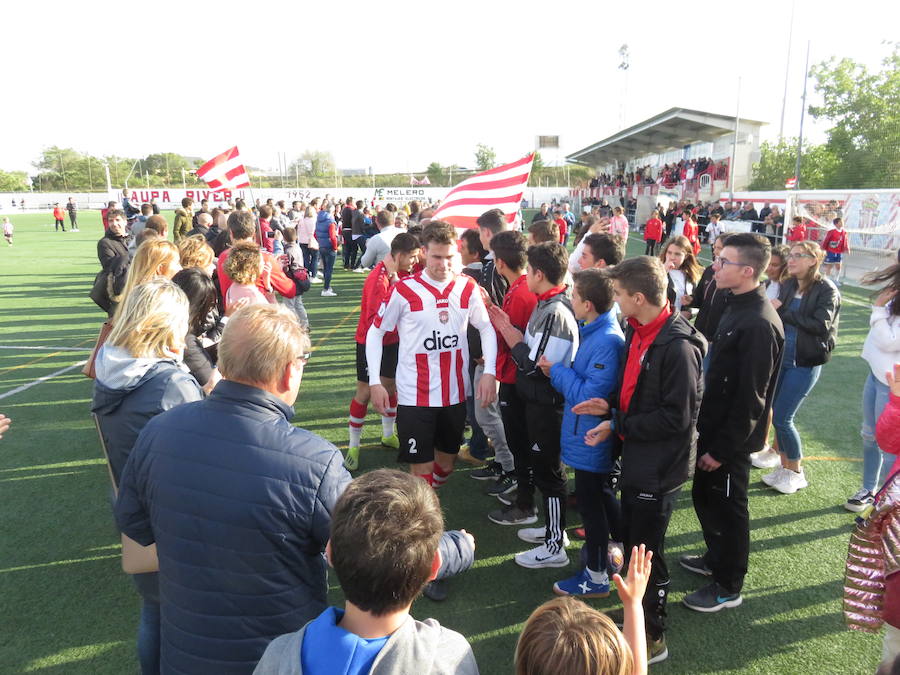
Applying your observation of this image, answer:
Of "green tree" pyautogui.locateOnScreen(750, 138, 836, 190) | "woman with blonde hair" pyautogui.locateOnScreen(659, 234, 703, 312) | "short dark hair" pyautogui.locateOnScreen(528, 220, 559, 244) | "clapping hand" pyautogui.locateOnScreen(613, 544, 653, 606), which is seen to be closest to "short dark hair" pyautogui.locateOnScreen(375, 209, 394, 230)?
"short dark hair" pyautogui.locateOnScreen(528, 220, 559, 244)

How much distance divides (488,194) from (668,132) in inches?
1411

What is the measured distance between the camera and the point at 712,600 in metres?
3.30

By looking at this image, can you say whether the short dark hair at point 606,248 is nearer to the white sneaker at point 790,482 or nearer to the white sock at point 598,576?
the white sneaker at point 790,482

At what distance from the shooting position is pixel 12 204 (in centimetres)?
5009

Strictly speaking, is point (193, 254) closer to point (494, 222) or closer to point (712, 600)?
point (494, 222)

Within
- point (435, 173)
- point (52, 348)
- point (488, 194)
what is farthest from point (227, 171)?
point (435, 173)

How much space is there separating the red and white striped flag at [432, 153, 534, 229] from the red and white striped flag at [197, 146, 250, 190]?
3.71 m

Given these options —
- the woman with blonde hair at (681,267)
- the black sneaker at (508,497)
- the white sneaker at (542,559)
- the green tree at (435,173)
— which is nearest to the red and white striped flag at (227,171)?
the woman with blonde hair at (681,267)

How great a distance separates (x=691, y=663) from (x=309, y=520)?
94.0 inches

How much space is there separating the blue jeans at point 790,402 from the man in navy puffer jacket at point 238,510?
3968mm

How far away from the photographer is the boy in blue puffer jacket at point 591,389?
10.3 ft

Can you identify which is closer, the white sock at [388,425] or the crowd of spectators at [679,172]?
the white sock at [388,425]

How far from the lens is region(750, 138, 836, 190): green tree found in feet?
114

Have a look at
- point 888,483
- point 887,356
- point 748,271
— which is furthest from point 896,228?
point 888,483
